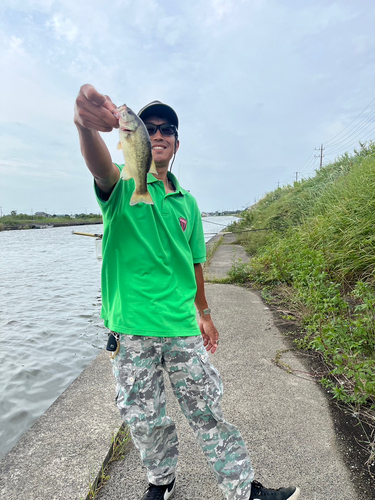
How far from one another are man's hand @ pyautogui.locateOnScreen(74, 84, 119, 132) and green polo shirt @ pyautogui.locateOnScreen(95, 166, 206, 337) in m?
0.40

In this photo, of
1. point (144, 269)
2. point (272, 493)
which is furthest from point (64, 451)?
point (144, 269)

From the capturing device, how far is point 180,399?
5.59ft

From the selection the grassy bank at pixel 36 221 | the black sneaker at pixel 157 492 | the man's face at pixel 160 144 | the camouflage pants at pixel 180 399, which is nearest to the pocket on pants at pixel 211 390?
the camouflage pants at pixel 180 399

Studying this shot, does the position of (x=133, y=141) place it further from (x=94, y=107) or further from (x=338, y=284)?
(x=338, y=284)

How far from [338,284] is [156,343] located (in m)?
3.03

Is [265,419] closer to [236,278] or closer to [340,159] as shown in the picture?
[236,278]

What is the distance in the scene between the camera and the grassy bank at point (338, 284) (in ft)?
8.94

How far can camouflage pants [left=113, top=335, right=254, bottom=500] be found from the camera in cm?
161

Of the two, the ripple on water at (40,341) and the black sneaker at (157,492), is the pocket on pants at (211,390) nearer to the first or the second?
the black sneaker at (157,492)

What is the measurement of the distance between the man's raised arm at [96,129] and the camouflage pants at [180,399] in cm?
76

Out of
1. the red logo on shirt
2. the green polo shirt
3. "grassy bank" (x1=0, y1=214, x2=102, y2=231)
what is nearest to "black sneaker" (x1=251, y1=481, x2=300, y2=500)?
the green polo shirt

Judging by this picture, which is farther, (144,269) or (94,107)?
(144,269)

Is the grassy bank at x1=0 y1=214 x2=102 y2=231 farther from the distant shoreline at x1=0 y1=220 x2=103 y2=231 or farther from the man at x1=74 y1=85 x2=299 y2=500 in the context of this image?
the man at x1=74 y1=85 x2=299 y2=500

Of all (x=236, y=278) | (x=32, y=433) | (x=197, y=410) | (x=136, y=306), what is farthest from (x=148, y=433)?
(x=236, y=278)
